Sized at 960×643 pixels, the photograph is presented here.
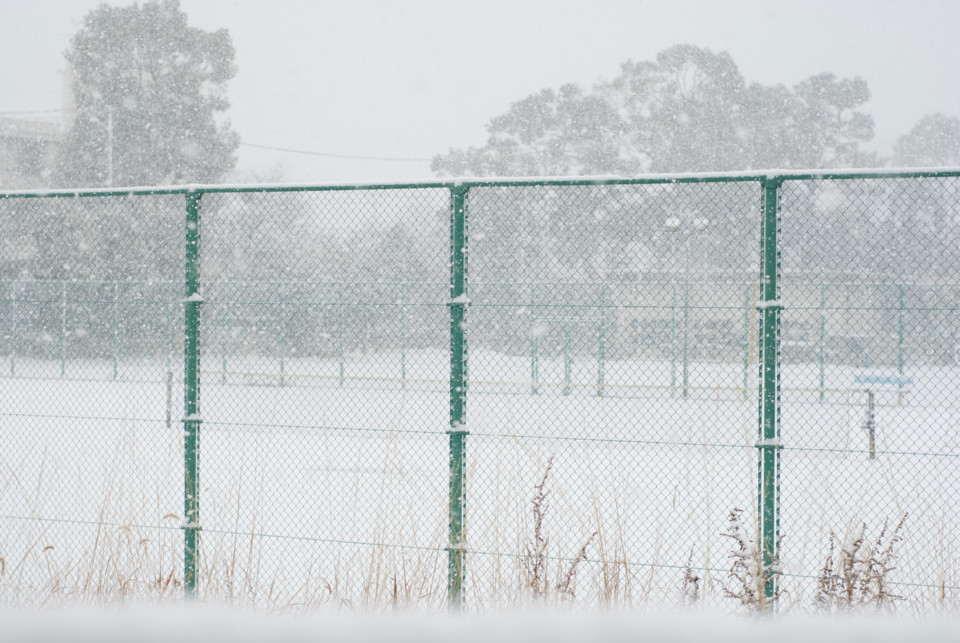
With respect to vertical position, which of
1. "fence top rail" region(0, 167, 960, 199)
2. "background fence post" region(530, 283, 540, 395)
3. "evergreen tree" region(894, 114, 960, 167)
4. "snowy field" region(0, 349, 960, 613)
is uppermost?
"evergreen tree" region(894, 114, 960, 167)

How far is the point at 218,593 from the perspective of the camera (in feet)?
11.8

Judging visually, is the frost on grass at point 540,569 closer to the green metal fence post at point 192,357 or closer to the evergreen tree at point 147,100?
the green metal fence post at point 192,357

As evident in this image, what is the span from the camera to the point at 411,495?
7.79 meters

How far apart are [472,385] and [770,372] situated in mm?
5002

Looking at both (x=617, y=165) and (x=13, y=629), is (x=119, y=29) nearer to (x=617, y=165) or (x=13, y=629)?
Result: (x=617, y=165)

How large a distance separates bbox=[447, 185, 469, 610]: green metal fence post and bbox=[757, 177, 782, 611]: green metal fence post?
1.39 metres

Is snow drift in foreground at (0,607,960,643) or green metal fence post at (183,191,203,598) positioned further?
green metal fence post at (183,191,203,598)

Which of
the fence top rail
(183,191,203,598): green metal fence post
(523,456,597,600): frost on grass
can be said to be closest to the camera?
(523,456,597,600): frost on grass

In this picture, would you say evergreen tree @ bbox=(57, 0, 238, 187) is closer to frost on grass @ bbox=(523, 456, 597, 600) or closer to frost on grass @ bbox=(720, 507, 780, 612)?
frost on grass @ bbox=(523, 456, 597, 600)

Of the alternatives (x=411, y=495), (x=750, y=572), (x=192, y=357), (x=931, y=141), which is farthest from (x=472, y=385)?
(x=931, y=141)

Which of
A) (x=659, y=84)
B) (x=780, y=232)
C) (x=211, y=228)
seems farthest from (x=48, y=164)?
(x=780, y=232)

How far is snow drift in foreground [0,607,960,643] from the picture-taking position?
0.35m

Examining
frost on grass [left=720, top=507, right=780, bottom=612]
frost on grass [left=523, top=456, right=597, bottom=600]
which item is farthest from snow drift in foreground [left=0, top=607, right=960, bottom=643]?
frost on grass [left=523, top=456, right=597, bottom=600]

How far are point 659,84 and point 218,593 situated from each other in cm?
2367
